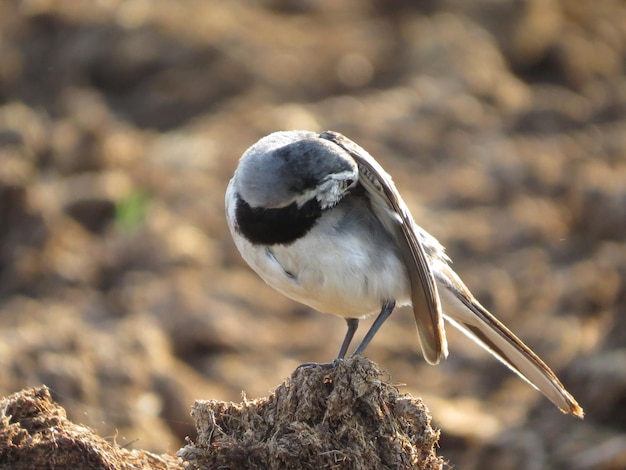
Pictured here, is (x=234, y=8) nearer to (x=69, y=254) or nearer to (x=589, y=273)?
(x=69, y=254)

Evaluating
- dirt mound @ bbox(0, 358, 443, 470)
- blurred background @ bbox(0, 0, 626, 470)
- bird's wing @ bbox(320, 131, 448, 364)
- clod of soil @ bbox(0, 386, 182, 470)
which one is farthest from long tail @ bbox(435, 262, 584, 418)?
clod of soil @ bbox(0, 386, 182, 470)

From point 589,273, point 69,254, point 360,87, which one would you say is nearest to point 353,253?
point 69,254

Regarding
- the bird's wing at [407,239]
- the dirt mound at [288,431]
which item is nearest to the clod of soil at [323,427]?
the dirt mound at [288,431]

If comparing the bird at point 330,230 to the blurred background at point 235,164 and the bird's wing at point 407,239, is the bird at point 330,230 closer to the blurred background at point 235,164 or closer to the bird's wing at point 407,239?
the bird's wing at point 407,239

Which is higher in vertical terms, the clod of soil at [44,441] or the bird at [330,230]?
the bird at [330,230]

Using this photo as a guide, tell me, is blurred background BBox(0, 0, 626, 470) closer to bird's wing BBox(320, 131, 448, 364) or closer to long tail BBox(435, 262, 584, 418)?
long tail BBox(435, 262, 584, 418)

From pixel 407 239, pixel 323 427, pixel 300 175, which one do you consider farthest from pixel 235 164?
pixel 323 427

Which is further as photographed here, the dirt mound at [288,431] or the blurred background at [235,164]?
the blurred background at [235,164]
